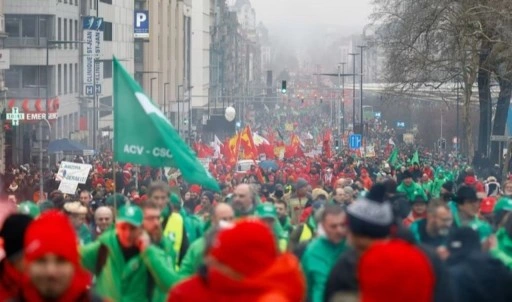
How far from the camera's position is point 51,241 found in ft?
19.2

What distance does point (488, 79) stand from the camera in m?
50.4

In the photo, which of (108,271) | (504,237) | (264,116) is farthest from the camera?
(264,116)

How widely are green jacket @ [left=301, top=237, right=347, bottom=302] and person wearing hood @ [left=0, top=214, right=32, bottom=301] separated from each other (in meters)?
2.23

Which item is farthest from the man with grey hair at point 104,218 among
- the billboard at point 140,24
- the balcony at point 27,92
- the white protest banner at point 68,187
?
the billboard at point 140,24

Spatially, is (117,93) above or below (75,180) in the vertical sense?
above

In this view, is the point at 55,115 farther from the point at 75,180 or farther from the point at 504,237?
the point at 504,237

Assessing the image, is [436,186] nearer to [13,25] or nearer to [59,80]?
[13,25]

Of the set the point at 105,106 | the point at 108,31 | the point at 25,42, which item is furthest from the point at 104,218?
the point at 108,31

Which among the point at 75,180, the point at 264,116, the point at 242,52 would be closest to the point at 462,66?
the point at 75,180

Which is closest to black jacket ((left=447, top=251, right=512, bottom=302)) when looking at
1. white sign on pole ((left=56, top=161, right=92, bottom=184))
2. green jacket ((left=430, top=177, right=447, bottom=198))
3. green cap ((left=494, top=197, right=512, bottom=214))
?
green cap ((left=494, top=197, right=512, bottom=214))

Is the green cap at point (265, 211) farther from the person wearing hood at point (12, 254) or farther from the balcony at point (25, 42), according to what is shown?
the balcony at point (25, 42)

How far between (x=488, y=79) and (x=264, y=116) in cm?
12124

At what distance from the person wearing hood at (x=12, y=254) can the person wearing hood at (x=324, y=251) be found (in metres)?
2.27

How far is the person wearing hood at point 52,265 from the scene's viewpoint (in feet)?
19.1
